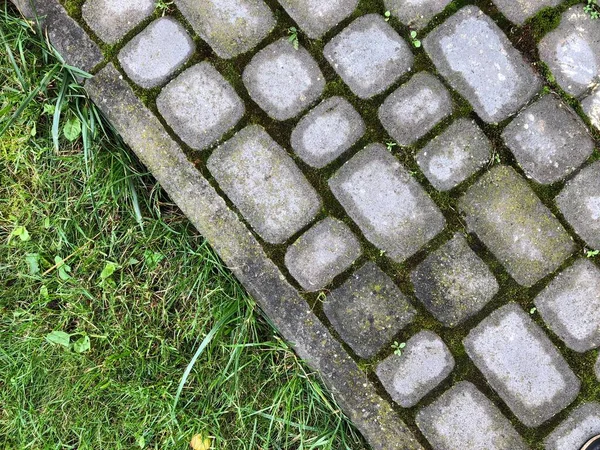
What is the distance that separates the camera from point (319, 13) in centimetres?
213

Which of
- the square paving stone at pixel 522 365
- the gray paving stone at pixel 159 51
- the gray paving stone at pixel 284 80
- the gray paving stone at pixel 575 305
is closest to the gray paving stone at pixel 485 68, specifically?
the gray paving stone at pixel 284 80

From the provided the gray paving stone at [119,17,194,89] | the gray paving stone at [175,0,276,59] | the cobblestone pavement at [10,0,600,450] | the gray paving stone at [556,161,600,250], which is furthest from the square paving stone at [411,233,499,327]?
the gray paving stone at [119,17,194,89]

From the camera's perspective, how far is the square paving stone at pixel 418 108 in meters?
2.11

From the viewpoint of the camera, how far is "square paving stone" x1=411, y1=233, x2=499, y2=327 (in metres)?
2.08

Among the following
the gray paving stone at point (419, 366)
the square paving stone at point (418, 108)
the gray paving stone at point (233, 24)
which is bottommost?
the gray paving stone at point (419, 366)

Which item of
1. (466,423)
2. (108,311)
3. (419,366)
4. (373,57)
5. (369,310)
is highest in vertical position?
(373,57)

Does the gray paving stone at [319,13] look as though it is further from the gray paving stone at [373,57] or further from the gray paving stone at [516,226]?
the gray paving stone at [516,226]

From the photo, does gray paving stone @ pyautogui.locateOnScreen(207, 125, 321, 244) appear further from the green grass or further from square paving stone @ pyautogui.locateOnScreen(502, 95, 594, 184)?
square paving stone @ pyautogui.locateOnScreen(502, 95, 594, 184)

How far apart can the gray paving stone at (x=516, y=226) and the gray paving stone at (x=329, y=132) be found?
1.59ft

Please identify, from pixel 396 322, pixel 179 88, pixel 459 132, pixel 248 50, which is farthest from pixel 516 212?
pixel 179 88

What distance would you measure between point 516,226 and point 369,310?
0.62 m

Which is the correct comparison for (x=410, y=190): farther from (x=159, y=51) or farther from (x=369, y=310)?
(x=159, y=51)

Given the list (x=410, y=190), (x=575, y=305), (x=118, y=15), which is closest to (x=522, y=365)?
(x=575, y=305)

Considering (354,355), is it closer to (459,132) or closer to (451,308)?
(451,308)
